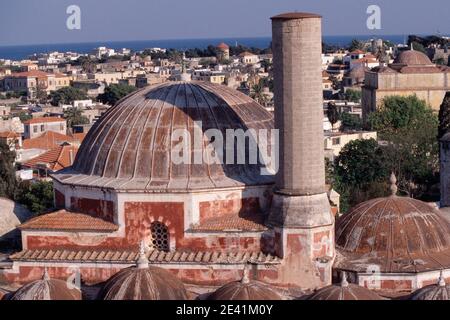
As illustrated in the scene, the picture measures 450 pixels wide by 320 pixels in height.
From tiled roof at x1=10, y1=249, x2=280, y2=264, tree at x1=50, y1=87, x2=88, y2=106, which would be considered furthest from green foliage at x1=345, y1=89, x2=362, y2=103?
tiled roof at x1=10, y1=249, x2=280, y2=264

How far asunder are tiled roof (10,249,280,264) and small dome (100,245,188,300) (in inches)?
60.0

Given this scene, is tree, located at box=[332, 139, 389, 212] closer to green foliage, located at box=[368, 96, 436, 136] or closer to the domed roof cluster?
green foliage, located at box=[368, 96, 436, 136]

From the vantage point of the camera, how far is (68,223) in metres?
20.1

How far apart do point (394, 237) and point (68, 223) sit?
21.4 ft

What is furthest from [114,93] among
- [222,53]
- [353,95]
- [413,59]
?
[222,53]

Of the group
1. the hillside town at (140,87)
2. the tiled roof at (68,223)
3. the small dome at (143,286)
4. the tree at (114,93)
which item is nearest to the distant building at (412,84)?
the hillside town at (140,87)

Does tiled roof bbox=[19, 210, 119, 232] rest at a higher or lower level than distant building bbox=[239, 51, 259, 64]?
lower

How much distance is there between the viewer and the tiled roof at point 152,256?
63.2 ft

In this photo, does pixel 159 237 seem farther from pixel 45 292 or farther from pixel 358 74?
pixel 358 74

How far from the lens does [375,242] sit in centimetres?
2020

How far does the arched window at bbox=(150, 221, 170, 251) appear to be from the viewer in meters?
19.7

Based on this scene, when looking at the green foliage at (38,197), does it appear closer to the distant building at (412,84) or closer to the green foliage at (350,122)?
the green foliage at (350,122)
